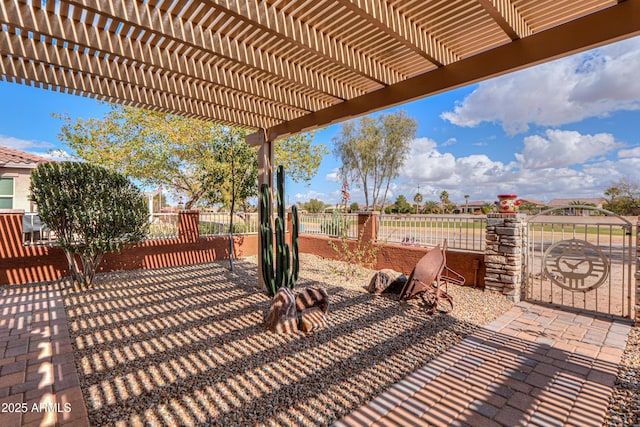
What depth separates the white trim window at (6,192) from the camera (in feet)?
28.6

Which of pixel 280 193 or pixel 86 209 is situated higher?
pixel 280 193

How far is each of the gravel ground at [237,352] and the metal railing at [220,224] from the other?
143 inches

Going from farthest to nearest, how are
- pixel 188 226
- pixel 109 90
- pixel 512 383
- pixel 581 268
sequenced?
pixel 188 226 < pixel 581 268 < pixel 109 90 < pixel 512 383

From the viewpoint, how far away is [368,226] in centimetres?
716

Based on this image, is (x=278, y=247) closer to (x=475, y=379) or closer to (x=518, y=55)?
(x=475, y=379)

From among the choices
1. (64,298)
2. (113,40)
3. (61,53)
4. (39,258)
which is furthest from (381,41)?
A: (39,258)

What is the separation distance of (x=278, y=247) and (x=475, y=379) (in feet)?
9.53

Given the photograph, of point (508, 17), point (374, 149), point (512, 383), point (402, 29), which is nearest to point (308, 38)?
point (402, 29)

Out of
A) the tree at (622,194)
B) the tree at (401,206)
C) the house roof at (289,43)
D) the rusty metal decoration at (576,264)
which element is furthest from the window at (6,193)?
the tree at (622,194)

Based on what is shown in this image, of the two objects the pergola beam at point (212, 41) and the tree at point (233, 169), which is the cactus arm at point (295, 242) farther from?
the tree at point (233, 169)

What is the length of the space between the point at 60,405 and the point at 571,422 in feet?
11.4

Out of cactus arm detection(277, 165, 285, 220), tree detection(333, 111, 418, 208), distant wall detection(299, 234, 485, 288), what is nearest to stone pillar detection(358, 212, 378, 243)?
distant wall detection(299, 234, 485, 288)

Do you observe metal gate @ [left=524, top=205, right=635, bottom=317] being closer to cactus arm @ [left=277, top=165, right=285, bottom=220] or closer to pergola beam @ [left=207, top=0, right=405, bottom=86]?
pergola beam @ [left=207, top=0, right=405, bottom=86]

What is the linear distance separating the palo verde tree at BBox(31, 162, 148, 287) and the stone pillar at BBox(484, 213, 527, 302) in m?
6.24
